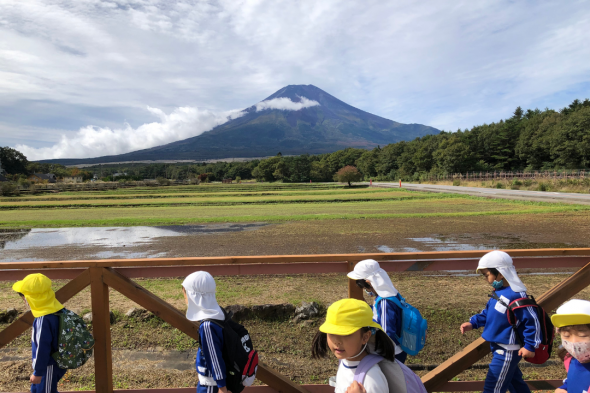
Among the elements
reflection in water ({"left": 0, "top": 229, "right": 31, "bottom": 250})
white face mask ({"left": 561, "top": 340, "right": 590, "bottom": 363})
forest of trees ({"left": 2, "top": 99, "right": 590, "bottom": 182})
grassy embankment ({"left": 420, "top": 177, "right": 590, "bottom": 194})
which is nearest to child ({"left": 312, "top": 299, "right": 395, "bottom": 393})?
white face mask ({"left": 561, "top": 340, "right": 590, "bottom": 363})

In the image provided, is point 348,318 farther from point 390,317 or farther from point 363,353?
point 390,317

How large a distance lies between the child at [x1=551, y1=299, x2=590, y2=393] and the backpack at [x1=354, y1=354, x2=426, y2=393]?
2.62 feet

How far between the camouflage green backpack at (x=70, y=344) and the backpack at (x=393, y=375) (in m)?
2.18

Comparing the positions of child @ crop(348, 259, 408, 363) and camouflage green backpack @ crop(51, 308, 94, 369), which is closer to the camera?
child @ crop(348, 259, 408, 363)

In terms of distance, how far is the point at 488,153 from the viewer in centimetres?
9269

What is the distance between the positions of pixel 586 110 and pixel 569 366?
83.6m

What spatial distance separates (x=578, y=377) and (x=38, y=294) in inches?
141

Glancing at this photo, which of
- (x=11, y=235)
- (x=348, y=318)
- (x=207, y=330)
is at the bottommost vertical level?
(x=11, y=235)

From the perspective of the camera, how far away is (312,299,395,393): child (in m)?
1.61

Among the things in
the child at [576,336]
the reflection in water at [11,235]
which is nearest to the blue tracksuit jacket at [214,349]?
the child at [576,336]

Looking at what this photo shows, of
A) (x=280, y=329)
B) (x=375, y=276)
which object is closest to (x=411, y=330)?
(x=375, y=276)

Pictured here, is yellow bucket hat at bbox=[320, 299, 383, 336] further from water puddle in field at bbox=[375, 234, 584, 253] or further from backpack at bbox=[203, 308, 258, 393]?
water puddle in field at bbox=[375, 234, 584, 253]

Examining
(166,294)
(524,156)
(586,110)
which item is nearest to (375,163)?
(524,156)

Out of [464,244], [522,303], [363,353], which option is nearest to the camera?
[363,353]
